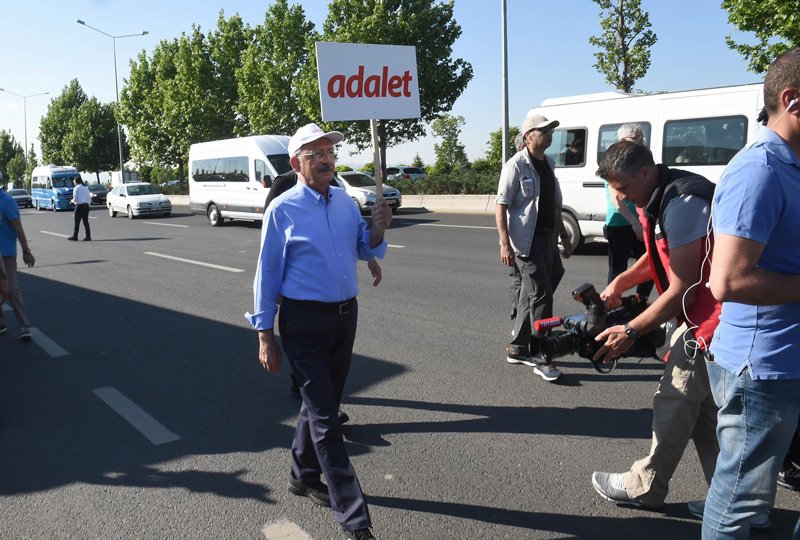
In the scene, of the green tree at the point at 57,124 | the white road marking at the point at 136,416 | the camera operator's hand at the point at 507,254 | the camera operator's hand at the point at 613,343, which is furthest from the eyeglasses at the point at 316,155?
the green tree at the point at 57,124

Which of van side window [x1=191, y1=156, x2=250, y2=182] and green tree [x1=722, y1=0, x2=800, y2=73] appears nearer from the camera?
green tree [x1=722, y1=0, x2=800, y2=73]

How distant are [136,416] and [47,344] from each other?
2.76 meters

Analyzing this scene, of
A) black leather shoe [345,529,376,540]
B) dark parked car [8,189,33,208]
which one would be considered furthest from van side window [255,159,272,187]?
dark parked car [8,189,33,208]

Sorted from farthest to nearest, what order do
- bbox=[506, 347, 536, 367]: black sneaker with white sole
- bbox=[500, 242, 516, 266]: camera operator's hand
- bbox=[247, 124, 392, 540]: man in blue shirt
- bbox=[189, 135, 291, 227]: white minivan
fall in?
bbox=[189, 135, 291, 227]: white minivan → bbox=[506, 347, 536, 367]: black sneaker with white sole → bbox=[500, 242, 516, 266]: camera operator's hand → bbox=[247, 124, 392, 540]: man in blue shirt

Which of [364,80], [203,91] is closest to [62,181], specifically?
[203,91]

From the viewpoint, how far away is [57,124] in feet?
219

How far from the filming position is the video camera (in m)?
2.71

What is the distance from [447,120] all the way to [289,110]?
80.4 ft

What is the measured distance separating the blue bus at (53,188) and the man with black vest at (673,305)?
4006 centimetres

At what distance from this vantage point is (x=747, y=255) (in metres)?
1.88

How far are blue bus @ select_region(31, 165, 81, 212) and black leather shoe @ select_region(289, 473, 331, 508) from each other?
3891cm

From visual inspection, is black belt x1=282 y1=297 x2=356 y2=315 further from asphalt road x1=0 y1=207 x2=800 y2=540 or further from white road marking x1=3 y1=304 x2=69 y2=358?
white road marking x1=3 y1=304 x2=69 y2=358

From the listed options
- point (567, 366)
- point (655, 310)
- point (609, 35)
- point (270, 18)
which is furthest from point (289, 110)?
point (655, 310)

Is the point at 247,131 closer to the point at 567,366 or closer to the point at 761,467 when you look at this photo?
the point at 567,366
